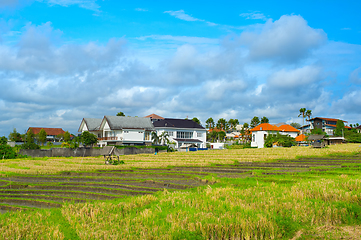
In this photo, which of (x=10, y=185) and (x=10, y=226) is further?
(x=10, y=185)

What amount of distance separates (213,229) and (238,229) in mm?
763

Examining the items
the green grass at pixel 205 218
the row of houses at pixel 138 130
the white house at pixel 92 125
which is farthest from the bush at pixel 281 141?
the green grass at pixel 205 218

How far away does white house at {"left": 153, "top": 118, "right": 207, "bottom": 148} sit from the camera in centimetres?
7694

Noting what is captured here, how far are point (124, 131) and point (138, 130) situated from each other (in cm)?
334

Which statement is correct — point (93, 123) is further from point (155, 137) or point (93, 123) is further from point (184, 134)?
point (184, 134)

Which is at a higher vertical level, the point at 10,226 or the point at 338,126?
the point at 338,126

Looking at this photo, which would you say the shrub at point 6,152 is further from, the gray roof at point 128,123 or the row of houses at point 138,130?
the gray roof at point 128,123

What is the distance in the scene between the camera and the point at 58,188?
60.8ft

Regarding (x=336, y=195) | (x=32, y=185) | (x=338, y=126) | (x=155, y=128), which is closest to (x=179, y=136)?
(x=155, y=128)

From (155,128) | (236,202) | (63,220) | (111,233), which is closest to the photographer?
(111,233)

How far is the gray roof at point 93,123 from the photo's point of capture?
76.4 metres

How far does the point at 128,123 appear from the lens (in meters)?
71.9

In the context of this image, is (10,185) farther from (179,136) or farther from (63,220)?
(179,136)

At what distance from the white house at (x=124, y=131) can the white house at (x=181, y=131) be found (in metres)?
5.21
